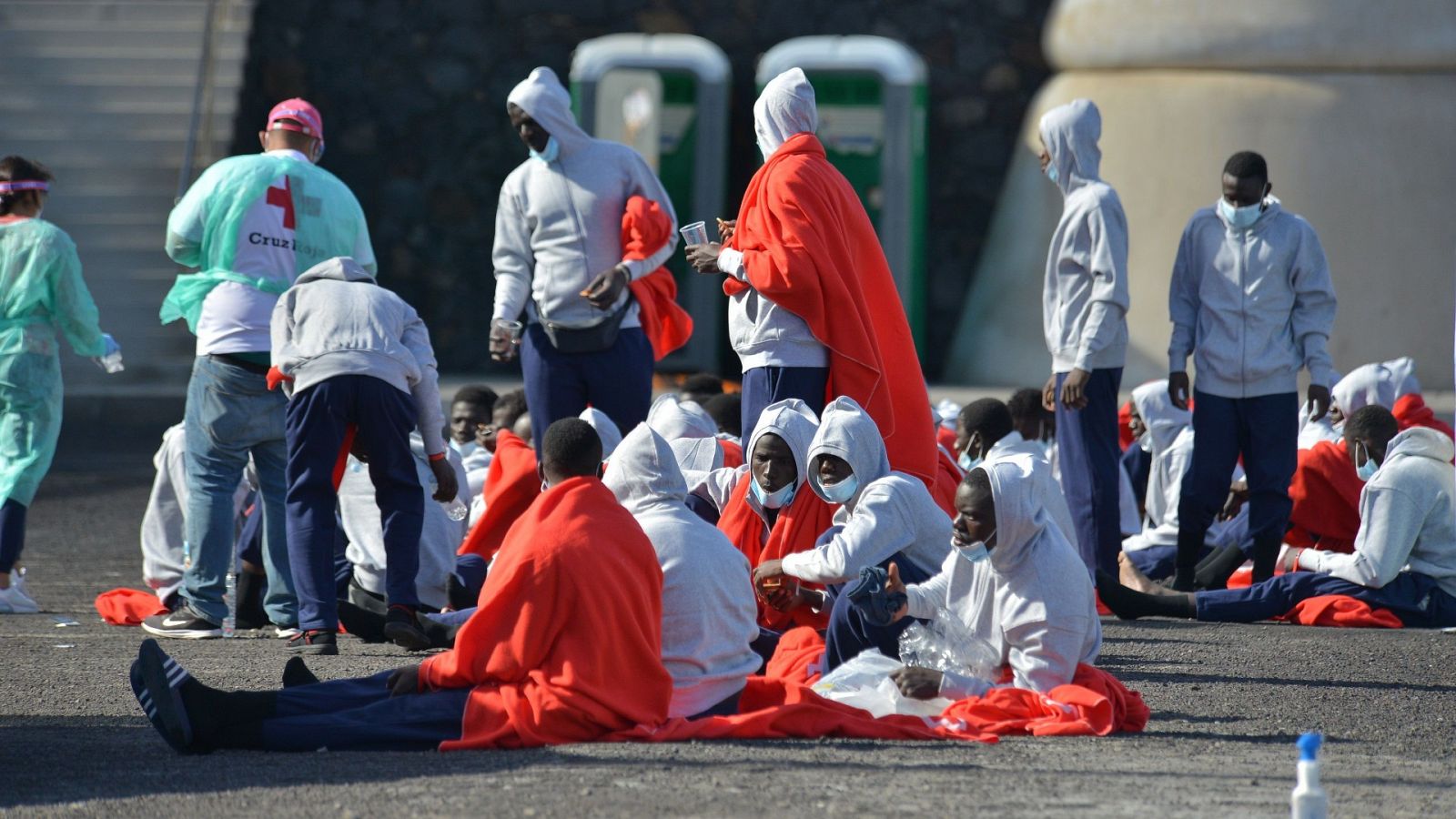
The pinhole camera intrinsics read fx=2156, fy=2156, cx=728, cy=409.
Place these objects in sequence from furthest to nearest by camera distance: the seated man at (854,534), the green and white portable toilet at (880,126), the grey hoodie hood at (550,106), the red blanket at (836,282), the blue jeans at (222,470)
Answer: the green and white portable toilet at (880,126)
the grey hoodie hood at (550,106)
the blue jeans at (222,470)
the red blanket at (836,282)
the seated man at (854,534)

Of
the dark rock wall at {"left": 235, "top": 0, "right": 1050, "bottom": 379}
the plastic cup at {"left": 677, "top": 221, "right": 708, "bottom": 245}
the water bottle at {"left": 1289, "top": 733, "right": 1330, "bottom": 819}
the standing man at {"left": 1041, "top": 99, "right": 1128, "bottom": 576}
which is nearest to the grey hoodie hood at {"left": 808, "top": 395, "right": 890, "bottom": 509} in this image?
the plastic cup at {"left": 677, "top": 221, "right": 708, "bottom": 245}

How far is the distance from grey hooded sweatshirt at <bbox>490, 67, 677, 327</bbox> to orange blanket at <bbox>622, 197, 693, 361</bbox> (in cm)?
4

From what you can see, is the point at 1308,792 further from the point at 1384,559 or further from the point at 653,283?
the point at 653,283

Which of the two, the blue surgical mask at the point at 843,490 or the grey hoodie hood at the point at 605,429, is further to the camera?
the grey hoodie hood at the point at 605,429

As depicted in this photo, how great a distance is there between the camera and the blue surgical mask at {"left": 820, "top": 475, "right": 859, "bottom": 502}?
5793mm

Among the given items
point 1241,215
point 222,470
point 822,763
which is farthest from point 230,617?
point 1241,215

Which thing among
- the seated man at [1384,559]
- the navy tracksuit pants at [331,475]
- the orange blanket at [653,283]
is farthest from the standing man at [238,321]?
the seated man at [1384,559]

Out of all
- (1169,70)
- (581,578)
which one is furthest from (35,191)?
(1169,70)

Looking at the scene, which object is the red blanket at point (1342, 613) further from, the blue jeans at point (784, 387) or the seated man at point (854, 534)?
the seated man at point (854, 534)

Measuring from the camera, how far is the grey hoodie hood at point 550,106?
7.31 meters

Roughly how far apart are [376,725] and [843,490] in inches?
62.8

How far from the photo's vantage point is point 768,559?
600 centimetres

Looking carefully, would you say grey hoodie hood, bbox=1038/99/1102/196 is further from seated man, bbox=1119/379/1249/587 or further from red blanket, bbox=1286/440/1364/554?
red blanket, bbox=1286/440/1364/554

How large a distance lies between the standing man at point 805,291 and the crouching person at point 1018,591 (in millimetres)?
1255
